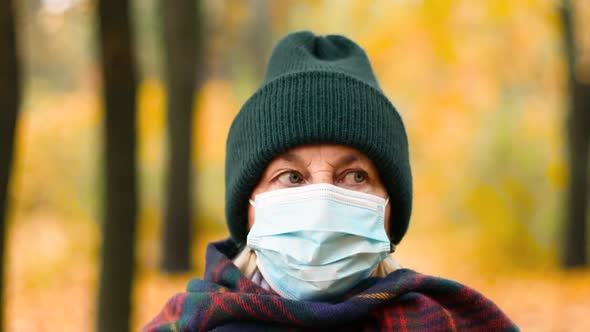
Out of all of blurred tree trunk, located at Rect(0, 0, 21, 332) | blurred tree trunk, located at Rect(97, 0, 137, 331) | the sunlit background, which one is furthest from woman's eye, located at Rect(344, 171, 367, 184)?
the sunlit background

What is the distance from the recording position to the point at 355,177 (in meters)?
2.28

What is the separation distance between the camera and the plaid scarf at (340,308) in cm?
209

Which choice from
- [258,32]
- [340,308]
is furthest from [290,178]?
[258,32]

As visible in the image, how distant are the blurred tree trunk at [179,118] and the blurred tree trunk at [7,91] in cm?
556

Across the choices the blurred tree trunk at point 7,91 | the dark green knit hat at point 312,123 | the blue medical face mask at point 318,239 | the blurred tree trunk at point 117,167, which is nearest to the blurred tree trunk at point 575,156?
the blurred tree trunk at point 117,167

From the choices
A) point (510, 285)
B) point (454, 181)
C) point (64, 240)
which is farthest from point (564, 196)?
point (64, 240)

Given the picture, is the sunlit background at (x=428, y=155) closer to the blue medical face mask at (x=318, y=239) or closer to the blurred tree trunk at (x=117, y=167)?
the blurred tree trunk at (x=117, y=167)

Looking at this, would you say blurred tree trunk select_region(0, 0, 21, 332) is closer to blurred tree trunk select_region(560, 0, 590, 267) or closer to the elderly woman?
the elderly woman

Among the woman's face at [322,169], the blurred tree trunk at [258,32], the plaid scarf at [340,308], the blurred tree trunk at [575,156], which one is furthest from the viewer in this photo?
the blurred tree trunk at [258,32]

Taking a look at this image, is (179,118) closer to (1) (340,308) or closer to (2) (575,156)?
(2) (575,156)

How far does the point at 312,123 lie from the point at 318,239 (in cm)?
37

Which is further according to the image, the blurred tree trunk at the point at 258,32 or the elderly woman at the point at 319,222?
the blurred tree trunk at the point at 258,32

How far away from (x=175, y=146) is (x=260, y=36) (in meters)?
11.6

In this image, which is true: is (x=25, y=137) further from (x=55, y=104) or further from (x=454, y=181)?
(x=454, y=181)
